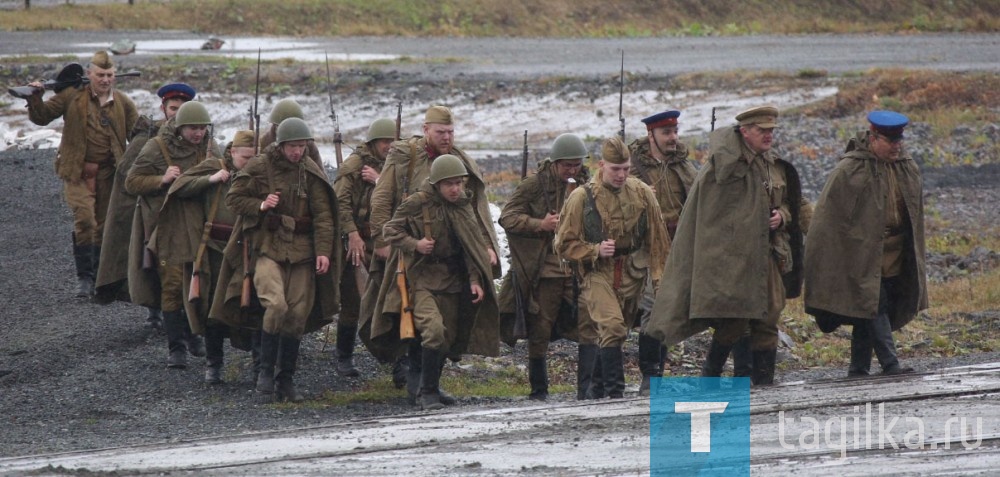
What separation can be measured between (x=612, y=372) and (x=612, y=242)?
92 cm

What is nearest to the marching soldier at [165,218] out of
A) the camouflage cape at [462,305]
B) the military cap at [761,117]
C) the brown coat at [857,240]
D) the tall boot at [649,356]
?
the camouflage cape at [462,305]

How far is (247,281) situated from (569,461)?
384cm

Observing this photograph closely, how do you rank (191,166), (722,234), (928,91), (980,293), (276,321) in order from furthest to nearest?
(928,91)
(980,293)
(191,166)
(276,321)
(722,234)

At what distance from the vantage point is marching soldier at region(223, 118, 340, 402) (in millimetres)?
11031

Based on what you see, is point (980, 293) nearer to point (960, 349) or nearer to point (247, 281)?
point (960, 349)

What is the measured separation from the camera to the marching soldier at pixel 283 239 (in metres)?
11.0

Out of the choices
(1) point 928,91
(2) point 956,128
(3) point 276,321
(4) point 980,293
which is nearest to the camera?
(3) point 276,321

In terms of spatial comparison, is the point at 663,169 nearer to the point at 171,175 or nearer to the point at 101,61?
the point at 171,175

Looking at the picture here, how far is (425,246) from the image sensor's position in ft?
35.0

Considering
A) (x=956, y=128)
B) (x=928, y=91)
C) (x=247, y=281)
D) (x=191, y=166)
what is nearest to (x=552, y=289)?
(x=247, y=281)

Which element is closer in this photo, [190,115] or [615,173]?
[615,173]

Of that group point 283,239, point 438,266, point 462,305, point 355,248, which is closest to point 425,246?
point 438,266

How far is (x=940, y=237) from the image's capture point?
17312 millimetres

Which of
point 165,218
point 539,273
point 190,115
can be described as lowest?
point 539,273
